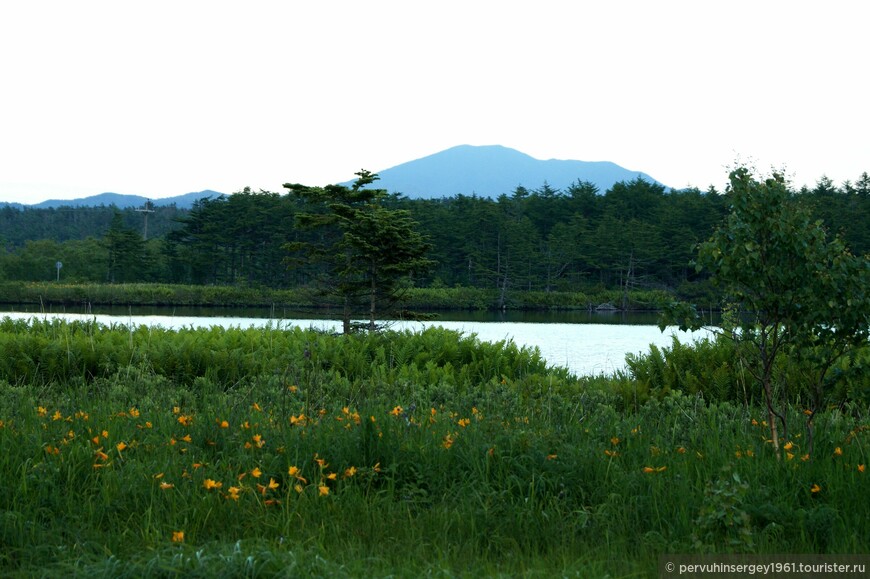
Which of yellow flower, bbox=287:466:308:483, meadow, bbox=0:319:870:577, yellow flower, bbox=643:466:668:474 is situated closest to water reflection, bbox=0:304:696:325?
meadow, bbox=0:319:870:577

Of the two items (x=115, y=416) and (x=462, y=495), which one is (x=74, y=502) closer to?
(x=115, y=416)

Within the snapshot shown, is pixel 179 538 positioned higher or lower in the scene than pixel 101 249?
lower

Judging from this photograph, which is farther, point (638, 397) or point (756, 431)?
point (638, 397)

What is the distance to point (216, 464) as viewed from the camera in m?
4.79

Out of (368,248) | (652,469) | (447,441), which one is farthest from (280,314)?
(652,469)

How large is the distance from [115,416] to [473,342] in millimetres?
6875

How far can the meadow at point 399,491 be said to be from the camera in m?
3.64

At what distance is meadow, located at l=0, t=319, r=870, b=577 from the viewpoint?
12.0 ft

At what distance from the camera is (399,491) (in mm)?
4578

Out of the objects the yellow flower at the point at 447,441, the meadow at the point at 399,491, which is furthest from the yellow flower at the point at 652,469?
the yellow flower at the point at 447,441

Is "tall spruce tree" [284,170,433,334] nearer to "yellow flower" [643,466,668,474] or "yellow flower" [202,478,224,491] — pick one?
"yellow flower" [643,466,668,474]

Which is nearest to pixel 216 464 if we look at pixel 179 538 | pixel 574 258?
pixel 179 538

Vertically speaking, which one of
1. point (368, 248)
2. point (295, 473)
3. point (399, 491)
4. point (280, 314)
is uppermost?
point (368, 248)

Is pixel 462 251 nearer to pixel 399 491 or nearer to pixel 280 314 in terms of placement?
pixel 280 314
